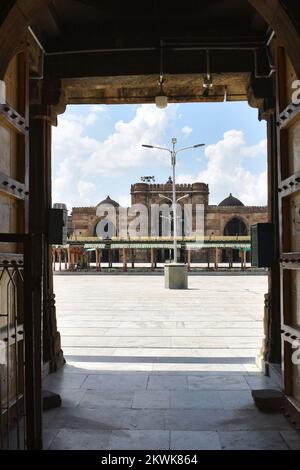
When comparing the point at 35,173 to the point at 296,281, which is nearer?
the point at 296,281

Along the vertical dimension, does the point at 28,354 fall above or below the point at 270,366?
above

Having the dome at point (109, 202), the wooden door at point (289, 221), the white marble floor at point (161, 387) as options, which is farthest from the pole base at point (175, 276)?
the dome at point (109, 202)

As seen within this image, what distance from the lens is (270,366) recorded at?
206 inches

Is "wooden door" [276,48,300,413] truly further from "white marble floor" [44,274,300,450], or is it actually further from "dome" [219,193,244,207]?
"dome" [219,193,244,207]

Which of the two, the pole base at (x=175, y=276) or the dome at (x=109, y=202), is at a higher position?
the dome at (x=109, y=202)

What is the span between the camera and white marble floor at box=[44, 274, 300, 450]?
3.48 meters

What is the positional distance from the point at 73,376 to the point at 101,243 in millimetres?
32058

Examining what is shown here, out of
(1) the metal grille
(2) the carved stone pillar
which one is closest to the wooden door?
(1) the metal grille

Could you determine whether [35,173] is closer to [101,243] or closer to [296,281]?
[296,281]

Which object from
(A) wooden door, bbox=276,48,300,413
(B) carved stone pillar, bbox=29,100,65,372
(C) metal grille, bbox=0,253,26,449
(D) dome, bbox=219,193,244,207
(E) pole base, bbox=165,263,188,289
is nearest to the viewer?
(C) metal grille, bbox=0,253,26,449

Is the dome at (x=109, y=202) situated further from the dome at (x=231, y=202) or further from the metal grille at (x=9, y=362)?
the metal grille at (x=9, y=362)

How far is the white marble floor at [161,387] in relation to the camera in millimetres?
3479
